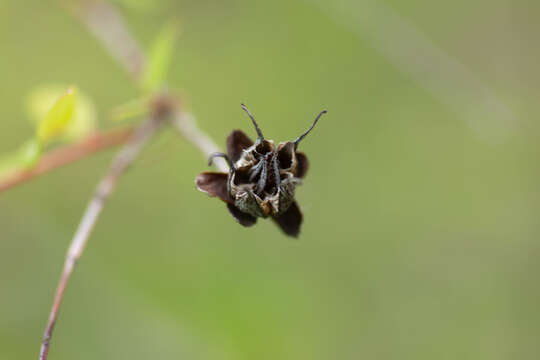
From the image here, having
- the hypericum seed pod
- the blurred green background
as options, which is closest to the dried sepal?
the hypericum seed pod

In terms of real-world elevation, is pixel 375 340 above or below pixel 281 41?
below

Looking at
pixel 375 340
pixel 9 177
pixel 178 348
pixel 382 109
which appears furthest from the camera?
pixel 382 109

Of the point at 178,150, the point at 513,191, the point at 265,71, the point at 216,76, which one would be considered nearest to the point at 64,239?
the point at 178,150

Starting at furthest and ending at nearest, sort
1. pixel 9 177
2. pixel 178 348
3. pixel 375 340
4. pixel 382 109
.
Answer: pixel 382 109 < pixel 375 340 < pixel 178 348 < pixel 9 177

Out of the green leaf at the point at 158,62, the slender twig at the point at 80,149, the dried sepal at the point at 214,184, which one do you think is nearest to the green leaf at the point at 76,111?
the slender twig at the point at 80,149

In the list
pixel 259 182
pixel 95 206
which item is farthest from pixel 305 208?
pixel 259 182

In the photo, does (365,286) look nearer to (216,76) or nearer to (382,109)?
(382,109)
